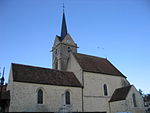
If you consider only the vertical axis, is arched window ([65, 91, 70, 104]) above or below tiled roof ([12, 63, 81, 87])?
below

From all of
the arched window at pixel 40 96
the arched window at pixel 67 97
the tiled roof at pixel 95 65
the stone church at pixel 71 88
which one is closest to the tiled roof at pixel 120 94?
the stone church at pixel 71 88

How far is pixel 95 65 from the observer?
3073cm

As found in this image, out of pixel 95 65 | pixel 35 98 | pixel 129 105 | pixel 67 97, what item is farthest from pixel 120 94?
pixel 35 98

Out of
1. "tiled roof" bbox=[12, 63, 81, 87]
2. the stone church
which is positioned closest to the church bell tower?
the stone church

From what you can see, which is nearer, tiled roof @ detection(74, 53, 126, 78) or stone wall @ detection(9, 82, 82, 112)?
stone wall @ detection(9, 82, 82, 112)

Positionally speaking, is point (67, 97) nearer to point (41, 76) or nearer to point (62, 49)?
point (41, 76)

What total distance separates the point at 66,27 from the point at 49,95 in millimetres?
18572

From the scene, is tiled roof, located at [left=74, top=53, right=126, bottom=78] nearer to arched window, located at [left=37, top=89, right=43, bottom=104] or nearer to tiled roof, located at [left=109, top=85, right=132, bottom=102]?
tiled roof, located at [left=109, top=85, right=132, bottom=102]

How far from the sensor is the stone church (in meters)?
21.9

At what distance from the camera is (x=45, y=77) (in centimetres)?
2495

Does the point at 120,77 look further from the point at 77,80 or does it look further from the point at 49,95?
the point at 49,95

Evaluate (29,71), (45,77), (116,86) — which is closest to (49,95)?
(45,77)

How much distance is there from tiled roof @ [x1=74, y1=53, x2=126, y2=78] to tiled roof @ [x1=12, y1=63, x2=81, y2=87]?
2.79 metres

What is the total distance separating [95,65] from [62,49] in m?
7.06
